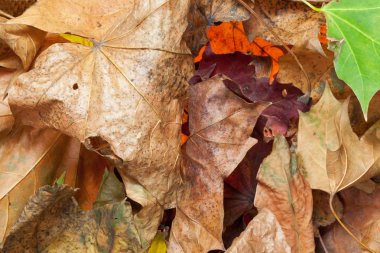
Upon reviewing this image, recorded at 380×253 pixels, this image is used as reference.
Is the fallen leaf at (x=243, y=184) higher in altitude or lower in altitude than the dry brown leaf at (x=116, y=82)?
lower

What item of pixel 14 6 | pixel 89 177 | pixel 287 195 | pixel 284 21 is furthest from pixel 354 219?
pixel 14 6

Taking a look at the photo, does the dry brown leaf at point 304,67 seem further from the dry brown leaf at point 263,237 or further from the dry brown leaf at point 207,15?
the dry brown leaf at point 263,237

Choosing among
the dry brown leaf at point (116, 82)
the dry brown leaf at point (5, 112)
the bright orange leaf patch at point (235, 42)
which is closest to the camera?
the dry brown leaf at point (116, 82)

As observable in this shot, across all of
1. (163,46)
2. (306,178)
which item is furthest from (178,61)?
(306,178)

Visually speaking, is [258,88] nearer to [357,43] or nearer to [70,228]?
[357,43]

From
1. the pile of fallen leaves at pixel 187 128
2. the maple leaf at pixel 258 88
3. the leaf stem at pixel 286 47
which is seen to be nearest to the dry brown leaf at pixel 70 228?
the pile of fallen leaves at pixel 187 128

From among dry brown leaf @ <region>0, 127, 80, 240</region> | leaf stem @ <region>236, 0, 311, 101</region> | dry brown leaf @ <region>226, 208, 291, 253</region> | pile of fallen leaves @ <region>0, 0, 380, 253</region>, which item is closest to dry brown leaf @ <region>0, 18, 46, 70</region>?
pile of fallen leaves @ <region>0, 0, 380, 253</region>

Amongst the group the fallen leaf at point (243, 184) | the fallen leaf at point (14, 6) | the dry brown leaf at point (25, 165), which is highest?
the fallen leaf at point (14, 6)
